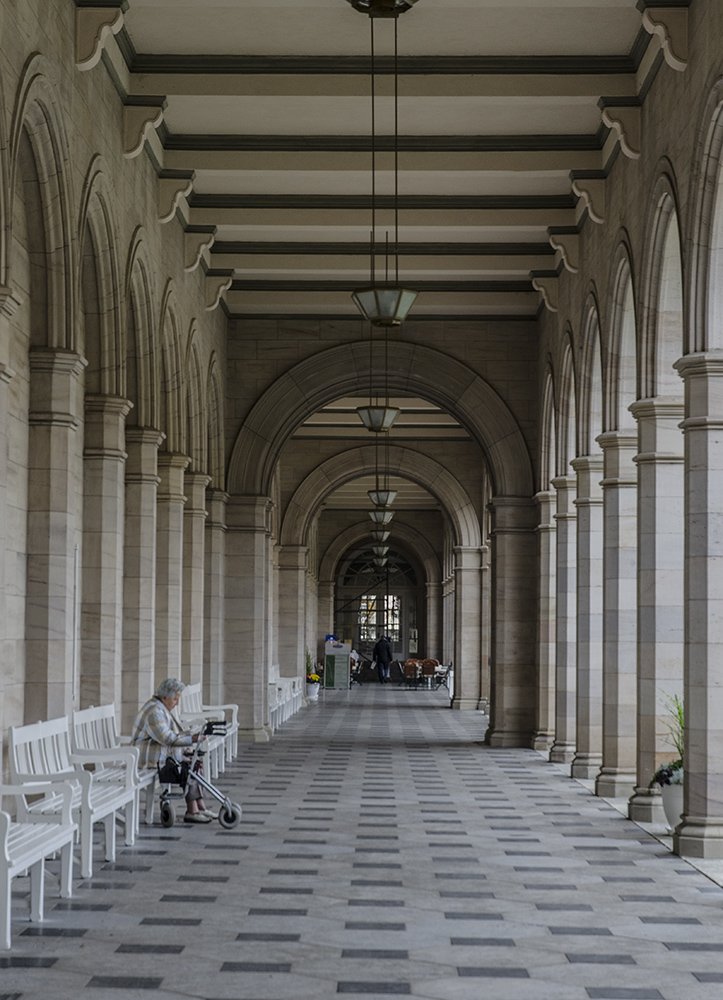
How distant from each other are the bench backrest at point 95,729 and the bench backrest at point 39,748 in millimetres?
282

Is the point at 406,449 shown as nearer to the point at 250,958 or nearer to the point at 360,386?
the point at 360,386

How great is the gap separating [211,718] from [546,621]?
5.62 m

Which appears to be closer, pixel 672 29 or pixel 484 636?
Answer: pixel 672 29

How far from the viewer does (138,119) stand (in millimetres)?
11703

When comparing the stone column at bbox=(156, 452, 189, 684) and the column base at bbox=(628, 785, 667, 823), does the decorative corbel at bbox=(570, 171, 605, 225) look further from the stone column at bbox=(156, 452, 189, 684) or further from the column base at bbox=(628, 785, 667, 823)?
the column base at bbox=(628, 785, 667, 823)

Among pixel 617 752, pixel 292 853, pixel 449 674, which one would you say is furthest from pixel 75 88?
pixel 449 674

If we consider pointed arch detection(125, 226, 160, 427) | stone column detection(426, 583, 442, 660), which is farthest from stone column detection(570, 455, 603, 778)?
stone column detection(426, 583, 442, 660)

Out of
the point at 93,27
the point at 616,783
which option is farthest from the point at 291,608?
the point at 93,27

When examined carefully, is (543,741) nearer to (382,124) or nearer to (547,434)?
(547,434)

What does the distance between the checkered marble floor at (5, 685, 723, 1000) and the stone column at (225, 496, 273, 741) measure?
664 centimetres

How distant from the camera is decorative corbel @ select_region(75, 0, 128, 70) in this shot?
9.70 meters

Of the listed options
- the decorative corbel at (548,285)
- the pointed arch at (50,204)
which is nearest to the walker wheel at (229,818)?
the pointed arch at (50,204)

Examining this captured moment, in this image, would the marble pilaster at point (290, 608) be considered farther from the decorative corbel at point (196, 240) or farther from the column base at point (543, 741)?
the decorative corbel at point (196, 240)

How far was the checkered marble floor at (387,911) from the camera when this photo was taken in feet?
18.8
